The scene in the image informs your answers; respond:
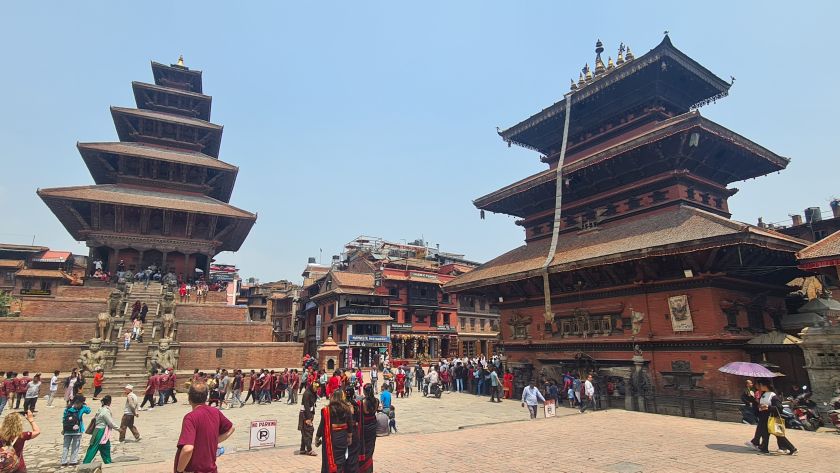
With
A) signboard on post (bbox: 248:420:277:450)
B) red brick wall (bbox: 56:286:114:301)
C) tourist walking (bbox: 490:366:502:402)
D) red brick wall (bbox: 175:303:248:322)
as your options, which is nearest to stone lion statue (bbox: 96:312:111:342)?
red brick wall (bbox: 175:303:248:322)

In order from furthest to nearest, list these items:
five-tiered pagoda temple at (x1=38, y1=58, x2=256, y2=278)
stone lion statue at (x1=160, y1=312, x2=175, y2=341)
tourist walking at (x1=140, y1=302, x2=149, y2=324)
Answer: five-tiered pagoda temple at (x1=38, y1=58, x2=256, y2=278), tourist walking at (x1=140, y1=302, x2=149, y2=324), stone lion statue at (x1=160, y1=312, x2=175, y2=341)

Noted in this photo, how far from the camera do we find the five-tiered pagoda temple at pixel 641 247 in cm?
1530

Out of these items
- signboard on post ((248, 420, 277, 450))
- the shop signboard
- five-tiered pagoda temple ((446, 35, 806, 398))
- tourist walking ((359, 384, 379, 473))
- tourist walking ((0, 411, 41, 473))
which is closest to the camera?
tourist walking ((0, 411, 41, 473))

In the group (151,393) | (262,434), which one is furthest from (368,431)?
(151,393)

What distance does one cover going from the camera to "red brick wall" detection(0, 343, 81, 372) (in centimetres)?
2053

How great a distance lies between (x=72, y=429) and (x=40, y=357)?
16.5m

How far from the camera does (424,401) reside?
2022 cm

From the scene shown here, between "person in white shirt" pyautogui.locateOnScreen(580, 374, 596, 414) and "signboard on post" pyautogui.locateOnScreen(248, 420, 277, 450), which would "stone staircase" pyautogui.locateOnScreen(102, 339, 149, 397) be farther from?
"person in white shirt" pyautogui.locateOnScreen(580, 374, 596, 414)

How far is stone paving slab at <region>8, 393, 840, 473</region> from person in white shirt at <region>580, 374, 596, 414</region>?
142cm

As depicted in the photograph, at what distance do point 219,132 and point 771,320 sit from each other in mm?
39687

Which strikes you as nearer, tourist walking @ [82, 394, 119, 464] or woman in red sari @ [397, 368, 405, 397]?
tourist walking @ [82, 394, 119, 464]

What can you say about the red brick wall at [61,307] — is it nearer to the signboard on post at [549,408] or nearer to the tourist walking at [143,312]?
the tourist walking at [143,312]

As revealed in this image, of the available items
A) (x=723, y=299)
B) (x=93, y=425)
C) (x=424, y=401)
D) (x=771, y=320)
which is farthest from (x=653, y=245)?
(x=93, y=425)

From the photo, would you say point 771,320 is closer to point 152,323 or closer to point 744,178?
point 744,178
